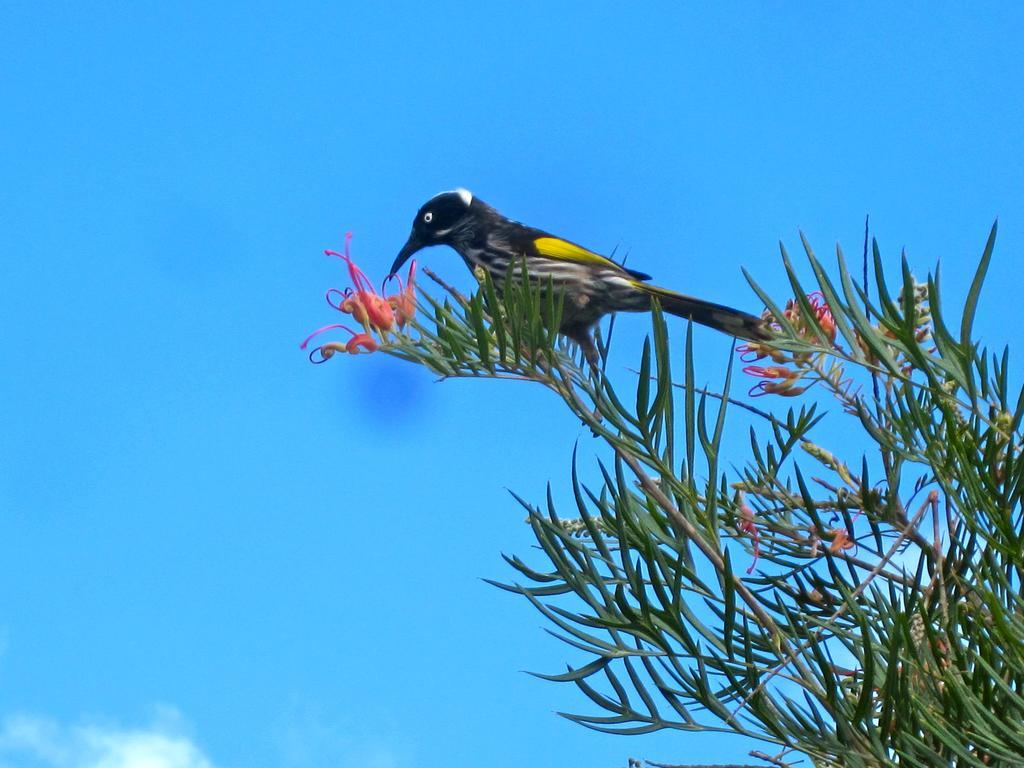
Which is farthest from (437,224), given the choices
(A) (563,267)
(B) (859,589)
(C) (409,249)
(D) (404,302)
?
(B) (859,589)

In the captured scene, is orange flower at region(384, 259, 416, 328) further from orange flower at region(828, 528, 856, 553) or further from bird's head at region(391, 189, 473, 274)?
bird's head at region(391, 189, 473, 274)

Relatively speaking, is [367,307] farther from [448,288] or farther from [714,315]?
[714,315]

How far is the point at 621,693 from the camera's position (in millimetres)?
1717

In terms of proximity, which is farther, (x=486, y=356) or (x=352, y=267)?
(x=352, y=267)

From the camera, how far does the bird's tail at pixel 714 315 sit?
2.54 meters

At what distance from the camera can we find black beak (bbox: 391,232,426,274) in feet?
16.2

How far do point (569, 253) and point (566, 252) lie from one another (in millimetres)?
30

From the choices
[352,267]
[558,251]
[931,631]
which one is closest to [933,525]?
[931,631]

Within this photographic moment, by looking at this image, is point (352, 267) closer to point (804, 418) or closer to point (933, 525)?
point (804, 418)

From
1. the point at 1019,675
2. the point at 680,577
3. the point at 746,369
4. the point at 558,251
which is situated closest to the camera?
the point at 1019,675

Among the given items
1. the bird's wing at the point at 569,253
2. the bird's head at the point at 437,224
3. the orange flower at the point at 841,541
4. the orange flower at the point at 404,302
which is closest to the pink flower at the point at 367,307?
the orange flower at the point at 404,302

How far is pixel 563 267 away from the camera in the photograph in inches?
152

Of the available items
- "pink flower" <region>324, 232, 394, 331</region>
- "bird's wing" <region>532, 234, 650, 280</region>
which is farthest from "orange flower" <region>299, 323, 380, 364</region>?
"bird's wing" <region>532, 234, 650, 280</region>

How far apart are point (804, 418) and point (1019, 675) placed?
1.86ft
